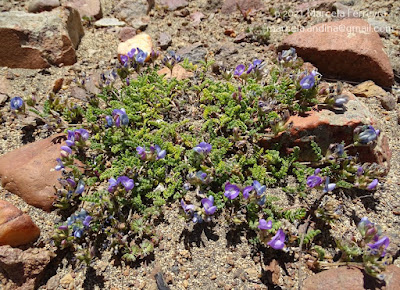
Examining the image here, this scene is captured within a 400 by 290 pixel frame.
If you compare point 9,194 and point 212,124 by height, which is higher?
point 212,124

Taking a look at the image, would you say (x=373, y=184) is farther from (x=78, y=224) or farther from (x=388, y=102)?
(x=78, y=224)

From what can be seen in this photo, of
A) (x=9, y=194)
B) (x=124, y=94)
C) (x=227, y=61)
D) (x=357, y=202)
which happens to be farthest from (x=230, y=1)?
(x=9, y=194)

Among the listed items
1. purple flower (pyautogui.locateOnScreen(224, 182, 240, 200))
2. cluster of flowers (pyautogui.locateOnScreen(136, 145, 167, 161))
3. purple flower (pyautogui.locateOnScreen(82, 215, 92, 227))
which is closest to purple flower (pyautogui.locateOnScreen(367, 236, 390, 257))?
purple flower (pyautogui.locateOnScreen(224, 182, 240, 200))

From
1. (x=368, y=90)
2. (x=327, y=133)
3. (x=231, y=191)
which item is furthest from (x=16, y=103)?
(x=368, y=90)

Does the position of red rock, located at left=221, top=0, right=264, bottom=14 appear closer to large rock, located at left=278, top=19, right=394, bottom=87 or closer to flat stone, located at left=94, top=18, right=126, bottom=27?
large rock, located at left=278, top=19, right=394, bottom=87

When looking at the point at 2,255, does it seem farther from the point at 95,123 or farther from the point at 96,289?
the point at 95,123

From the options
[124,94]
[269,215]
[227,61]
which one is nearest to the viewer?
[269,215]
